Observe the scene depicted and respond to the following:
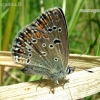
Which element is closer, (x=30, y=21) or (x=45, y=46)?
(x=45, y=46)

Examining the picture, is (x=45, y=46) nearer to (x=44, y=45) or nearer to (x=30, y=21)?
(x=44, y=45)

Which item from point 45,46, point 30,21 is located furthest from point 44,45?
point 30,21

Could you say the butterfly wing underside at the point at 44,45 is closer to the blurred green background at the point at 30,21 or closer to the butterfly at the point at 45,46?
the butterfly at the point at 45,46

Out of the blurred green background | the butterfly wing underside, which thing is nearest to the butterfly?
the butterfly wing underside

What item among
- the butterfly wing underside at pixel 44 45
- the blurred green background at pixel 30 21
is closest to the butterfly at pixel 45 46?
the butterfly wing underside at pixel 44 45

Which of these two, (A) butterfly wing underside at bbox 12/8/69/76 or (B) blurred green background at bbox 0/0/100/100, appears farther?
(B) blurred green background at bbox 0/0/100/100

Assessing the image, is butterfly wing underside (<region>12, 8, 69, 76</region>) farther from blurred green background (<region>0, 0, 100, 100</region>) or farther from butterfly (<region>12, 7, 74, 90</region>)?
blurred green background (<region>0, 0, 100, 100</region>)
